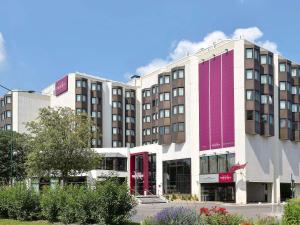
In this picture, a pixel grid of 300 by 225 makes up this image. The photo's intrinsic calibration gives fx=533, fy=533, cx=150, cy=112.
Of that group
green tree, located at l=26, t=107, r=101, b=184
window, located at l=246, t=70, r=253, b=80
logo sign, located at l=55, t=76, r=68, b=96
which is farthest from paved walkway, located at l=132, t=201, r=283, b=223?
logo sign, located at l=55, t=76, r=68, b=96

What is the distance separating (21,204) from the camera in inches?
1061

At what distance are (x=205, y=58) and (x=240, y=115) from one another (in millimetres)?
11503

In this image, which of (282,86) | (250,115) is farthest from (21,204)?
(282,86)

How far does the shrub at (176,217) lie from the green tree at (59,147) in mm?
26817

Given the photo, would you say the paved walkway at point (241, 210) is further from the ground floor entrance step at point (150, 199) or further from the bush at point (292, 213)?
the bush at point (292, 213)

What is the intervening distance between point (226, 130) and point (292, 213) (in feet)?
178

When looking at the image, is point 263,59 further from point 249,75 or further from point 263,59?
point 249,75

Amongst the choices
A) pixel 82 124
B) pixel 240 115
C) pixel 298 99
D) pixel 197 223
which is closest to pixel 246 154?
pixel 240 115

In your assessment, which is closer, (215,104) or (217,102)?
(217,102)

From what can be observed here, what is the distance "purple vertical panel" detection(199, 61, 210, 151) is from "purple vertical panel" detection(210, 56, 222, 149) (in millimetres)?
974

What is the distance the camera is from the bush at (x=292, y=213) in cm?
1459

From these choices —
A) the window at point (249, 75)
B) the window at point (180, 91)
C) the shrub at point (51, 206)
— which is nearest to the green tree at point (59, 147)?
the shrub at point (51, 206)

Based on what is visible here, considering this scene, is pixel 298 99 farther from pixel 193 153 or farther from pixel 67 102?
pixel 67 102

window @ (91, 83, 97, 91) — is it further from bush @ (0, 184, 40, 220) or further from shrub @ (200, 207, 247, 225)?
shrub @ (200, 207, 247, 225)
